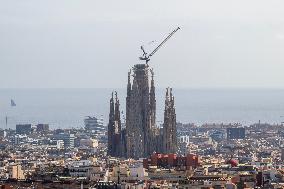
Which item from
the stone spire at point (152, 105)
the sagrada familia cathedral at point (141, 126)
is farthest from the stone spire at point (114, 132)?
the stone spire at point (152, 105)

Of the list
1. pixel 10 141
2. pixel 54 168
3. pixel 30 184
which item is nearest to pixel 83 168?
pixel 54 168

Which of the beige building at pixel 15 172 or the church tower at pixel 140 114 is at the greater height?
the church tower at pixel 140 114

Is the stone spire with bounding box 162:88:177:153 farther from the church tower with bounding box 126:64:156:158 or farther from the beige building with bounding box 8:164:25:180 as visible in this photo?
the beige building with bounding box 8:164:25:180

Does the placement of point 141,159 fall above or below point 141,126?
below

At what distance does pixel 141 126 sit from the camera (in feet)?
318

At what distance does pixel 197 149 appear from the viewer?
134 meters

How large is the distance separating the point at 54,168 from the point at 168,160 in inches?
325

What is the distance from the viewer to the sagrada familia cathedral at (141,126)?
9594 centimetres

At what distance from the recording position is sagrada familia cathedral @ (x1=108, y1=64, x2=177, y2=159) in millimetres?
95938

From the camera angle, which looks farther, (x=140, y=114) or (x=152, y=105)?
(x=152, y=105)

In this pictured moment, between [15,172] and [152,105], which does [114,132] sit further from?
[15,172]

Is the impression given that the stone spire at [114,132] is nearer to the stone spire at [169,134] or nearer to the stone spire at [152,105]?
the stone spire at [152,105]

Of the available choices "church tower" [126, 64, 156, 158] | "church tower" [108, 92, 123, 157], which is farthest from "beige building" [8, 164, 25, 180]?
"church tower" [108, 92, 123, 157]

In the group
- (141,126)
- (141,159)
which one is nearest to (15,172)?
(141,159)
